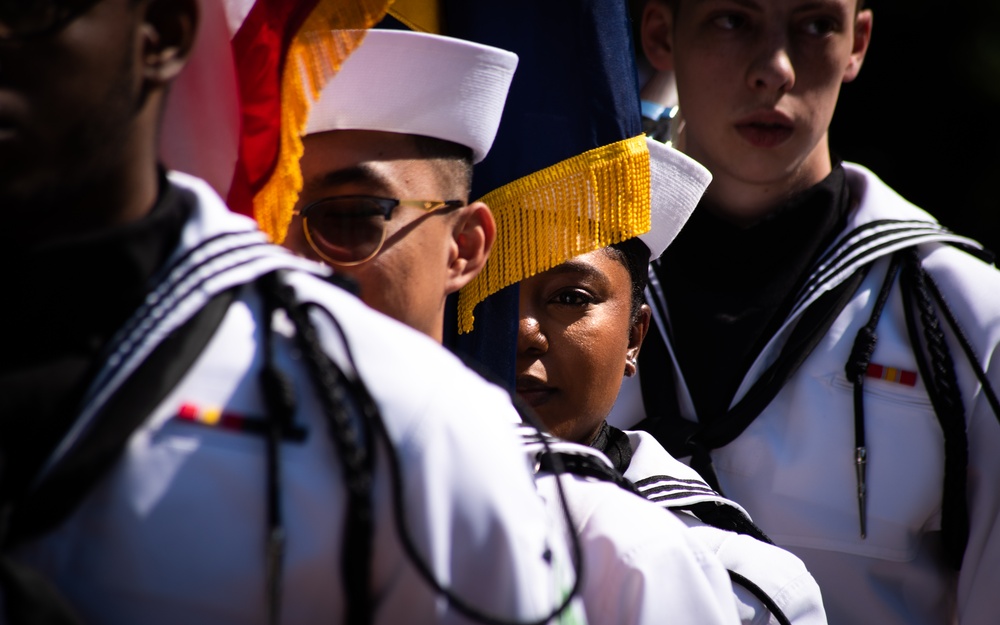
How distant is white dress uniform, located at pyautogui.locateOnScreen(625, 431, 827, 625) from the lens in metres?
2.45

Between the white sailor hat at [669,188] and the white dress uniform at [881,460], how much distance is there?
63cm

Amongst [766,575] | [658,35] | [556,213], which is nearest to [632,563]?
[766,575]

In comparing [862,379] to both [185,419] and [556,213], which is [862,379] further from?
[185,419]

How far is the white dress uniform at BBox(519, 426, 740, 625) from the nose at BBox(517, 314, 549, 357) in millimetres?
651

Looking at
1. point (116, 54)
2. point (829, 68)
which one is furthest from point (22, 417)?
point (829, 68)

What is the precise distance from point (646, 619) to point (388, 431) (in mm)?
674

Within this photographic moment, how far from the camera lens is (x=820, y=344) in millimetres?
3500

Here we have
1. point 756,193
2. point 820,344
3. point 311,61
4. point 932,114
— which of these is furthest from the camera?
point 932,114

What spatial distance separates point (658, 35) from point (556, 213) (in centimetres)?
158

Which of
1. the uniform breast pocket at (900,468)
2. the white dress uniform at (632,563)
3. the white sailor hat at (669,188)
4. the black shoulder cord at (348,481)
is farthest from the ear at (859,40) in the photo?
the black shoulder cord at (348,481)

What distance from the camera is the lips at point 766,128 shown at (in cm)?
368

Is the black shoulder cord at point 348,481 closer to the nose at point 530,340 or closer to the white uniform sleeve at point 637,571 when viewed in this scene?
the white uniform sleeve at point 637,571

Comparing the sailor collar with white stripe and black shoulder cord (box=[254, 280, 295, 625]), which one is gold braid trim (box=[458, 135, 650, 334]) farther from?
black shoulder cord (box=[254, 280, 295, 625])

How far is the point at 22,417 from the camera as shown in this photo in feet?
4.48
